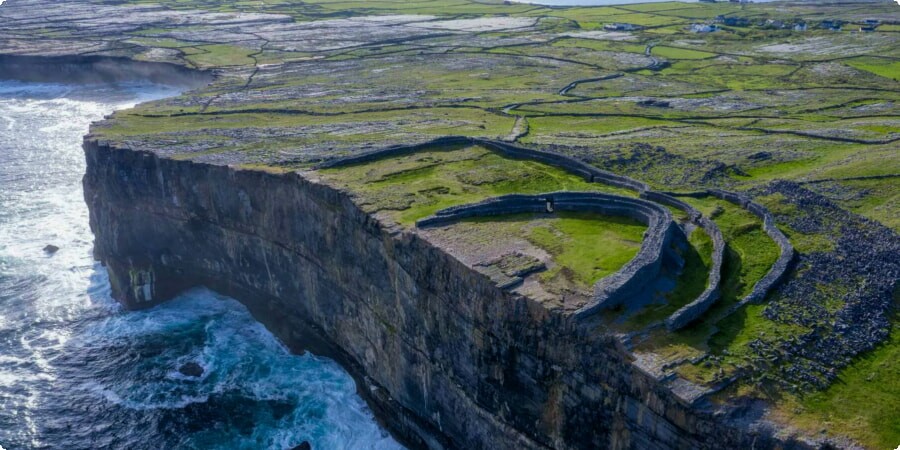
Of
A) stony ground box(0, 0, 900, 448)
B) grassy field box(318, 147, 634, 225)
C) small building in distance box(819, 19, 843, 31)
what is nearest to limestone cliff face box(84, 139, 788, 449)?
stony ground box(0, 0, 900, 448)

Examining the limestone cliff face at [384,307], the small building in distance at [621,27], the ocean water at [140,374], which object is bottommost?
the ocean water at [140,374]

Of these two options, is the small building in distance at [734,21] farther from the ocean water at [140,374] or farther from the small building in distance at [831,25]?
the ocean water at [140,374]

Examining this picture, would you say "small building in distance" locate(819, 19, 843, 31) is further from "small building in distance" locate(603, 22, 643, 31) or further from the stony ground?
"small building in distance" locate(603, 22, 643, 31)

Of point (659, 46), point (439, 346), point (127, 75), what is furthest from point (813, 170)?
point (127, 75)

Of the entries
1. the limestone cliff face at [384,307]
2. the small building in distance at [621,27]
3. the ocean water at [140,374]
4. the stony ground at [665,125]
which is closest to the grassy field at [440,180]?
the stony ground at [665,125]

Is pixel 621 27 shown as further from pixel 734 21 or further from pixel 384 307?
pixel 384 307
